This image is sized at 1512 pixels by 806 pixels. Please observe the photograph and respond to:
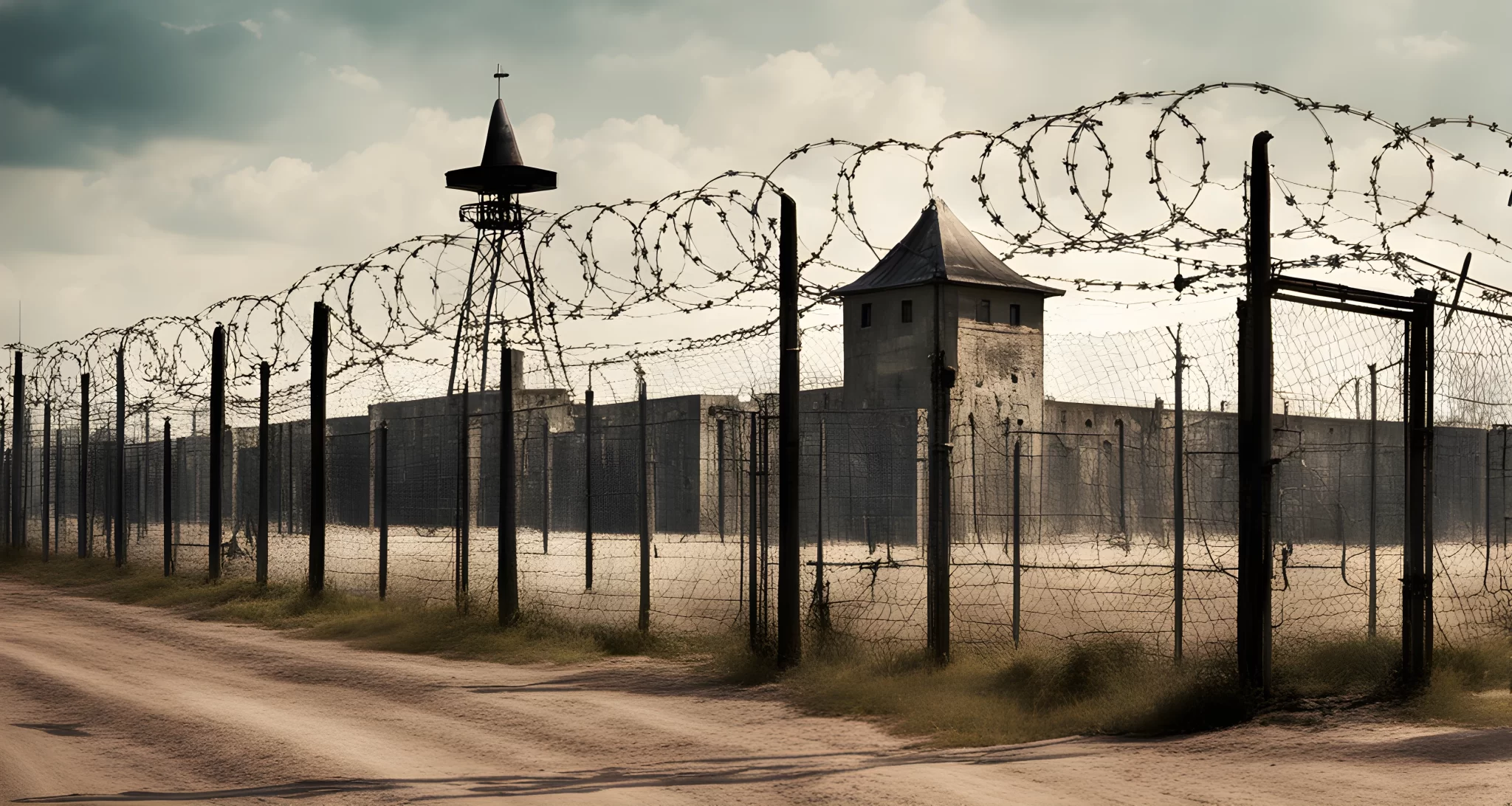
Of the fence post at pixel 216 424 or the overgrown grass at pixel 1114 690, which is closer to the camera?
the overgrown grass at pixel 1114 690

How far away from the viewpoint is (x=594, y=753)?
27.7 ft

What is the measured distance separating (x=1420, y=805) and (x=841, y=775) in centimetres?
277

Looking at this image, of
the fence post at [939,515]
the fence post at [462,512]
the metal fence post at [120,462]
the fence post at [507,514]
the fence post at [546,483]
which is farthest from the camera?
the metal fence post at [120,462]

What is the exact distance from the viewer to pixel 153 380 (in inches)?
816

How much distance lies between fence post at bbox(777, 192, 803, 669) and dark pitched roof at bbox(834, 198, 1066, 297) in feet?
75.2

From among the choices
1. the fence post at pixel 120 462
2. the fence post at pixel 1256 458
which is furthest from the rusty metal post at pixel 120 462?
the fence post at pixel 1256 458

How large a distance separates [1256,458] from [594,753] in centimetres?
453

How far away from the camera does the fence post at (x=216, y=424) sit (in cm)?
1995

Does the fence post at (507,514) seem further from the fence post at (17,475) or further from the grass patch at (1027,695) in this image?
the fence post at (17,475)

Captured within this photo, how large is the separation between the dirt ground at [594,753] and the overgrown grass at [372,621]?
1077 millimetres

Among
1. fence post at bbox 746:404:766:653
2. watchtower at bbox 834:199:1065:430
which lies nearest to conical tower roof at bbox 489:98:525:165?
watchtower at bbox 834:199:1065:430

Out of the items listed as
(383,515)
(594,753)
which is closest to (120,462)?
(383,515)

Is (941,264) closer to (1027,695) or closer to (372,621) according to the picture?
(372,621)

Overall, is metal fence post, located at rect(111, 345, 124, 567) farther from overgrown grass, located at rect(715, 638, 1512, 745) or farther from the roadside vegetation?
overgrown grass, located at rect(715, 638, 1512, 745)
